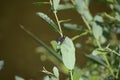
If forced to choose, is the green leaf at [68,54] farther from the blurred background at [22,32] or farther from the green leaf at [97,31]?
the blurred background at [22,32]

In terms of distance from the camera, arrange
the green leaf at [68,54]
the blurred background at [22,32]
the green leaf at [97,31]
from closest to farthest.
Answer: the green leaf at [68,54] < the green leaf at [97,31] < the blurred background at [22,32]

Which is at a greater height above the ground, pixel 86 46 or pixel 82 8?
pixel 82 8

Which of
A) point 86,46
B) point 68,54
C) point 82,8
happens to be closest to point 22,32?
point 86,46

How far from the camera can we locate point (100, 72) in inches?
36.8

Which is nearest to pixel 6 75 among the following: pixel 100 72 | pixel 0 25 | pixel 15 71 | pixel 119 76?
pixel 15 71

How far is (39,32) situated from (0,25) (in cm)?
33

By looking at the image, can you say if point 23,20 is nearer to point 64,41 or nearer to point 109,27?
point 109,27

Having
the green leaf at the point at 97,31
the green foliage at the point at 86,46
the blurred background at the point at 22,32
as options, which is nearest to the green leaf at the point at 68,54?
the green foliage at the point at 86,46

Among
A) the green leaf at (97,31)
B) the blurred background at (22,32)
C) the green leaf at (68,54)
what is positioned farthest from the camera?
the blurred background at (22,32)

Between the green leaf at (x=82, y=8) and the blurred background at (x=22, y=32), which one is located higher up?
the green leaf at (x=82, y=8)

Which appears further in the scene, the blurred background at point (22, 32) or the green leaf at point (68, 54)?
the blurred background at point (22, 32)

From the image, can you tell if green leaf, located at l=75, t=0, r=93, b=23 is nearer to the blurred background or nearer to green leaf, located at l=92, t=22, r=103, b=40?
green leaf, located at l=92, t=22, r=103, b=40

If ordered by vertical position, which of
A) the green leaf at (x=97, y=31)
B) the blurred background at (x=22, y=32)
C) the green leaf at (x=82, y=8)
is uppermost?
the green leaf at (x=82, y=8)

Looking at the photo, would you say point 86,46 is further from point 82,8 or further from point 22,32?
point 22,32
